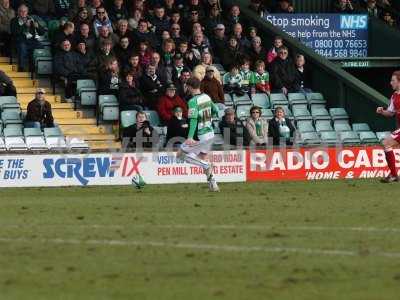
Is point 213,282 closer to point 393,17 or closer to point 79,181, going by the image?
point 79,181

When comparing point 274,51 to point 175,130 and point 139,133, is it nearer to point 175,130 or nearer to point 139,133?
point 175,130

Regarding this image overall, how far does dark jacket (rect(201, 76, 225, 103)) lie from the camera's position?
2655 cm

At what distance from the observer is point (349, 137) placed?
2797cm

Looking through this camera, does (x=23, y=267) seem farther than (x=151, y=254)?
No

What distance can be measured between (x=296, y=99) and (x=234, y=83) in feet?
5.71

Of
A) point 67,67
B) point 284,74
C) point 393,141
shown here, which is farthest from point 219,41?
point 393,141

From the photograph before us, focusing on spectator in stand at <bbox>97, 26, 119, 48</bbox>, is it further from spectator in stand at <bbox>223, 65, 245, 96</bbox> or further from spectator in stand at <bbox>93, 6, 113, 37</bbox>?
spectator in stand at <bbox>223, 65, 245, 96</bbox>

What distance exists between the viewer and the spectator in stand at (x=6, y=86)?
25372 mm

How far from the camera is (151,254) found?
11.5 meters

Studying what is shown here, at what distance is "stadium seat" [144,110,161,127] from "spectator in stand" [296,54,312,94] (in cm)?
448

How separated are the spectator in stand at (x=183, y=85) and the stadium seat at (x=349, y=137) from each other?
3.56m

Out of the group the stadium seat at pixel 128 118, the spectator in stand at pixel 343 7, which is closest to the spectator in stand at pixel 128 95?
the stadium seat at pixel 128 118

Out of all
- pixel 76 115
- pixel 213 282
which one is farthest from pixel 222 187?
pixel 213 282

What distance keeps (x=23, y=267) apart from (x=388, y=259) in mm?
3189
